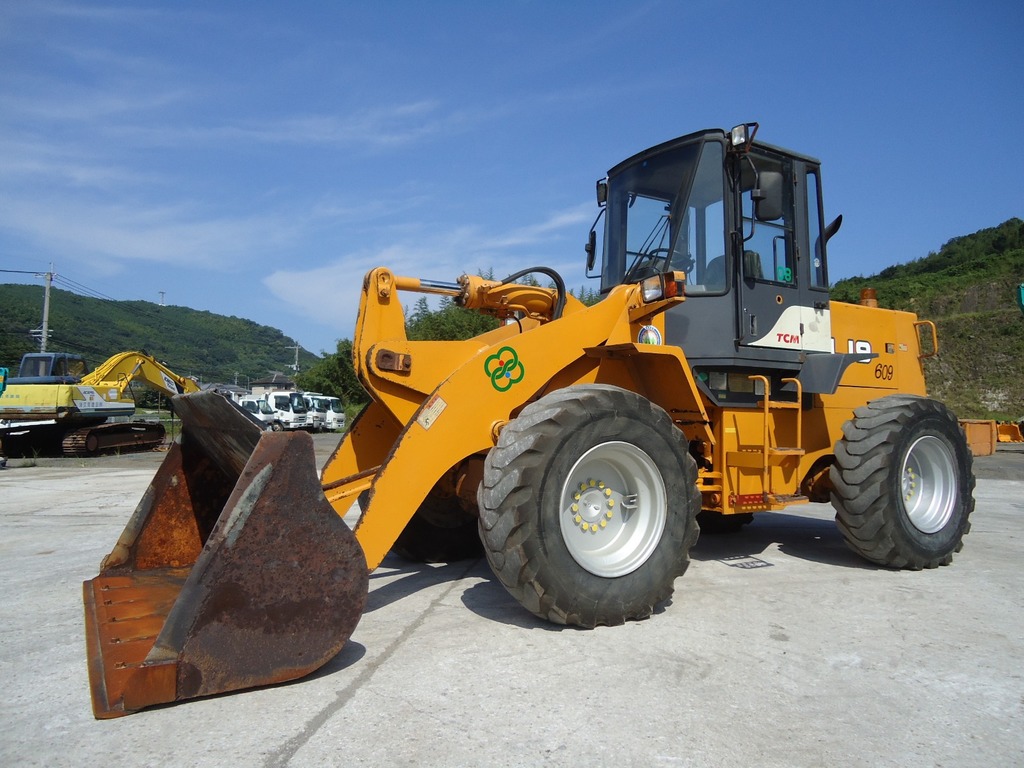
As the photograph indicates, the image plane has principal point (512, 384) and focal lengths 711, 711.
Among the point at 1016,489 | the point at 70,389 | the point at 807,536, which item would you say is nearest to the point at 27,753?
the point at 807,536

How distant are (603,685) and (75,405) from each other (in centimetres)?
2026

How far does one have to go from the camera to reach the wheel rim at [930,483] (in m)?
5.59

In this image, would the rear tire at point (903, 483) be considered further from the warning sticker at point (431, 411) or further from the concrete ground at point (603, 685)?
the warning sticker at point (431, 411)

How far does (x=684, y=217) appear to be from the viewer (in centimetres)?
521

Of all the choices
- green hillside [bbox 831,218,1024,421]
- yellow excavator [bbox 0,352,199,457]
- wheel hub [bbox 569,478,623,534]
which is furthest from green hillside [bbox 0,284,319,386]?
wheel hub [bbox 569,478,623,534]

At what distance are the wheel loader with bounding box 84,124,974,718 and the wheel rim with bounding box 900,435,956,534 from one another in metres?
0.02

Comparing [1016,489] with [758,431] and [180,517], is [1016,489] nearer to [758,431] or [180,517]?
[758,431]

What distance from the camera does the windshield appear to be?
17.0ft

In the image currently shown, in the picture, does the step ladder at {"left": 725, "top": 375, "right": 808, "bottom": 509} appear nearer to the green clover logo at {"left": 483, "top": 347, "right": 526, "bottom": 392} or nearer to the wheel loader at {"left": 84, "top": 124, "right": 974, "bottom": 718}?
the wheel loader at {"left": 84, "top": 124, "right": 974, "bottom": 718}

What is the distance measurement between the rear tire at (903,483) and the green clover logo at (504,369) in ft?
8.55

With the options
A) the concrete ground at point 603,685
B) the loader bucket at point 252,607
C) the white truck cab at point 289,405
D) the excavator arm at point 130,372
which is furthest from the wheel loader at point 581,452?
the white truck cab at point 289,405

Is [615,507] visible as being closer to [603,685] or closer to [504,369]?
[504,369]

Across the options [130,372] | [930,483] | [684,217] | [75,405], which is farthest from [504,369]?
[130,372]

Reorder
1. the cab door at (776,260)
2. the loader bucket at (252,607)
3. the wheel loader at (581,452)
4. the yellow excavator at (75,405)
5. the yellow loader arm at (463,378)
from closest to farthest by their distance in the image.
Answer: the loader bucket at (252,607) → the wheel loader at (581,452) → the yellow loader arm at (463,378) → the cab door at (776,260) → the yellow excavator at (75,405)
